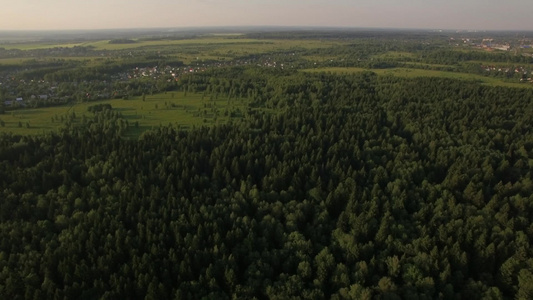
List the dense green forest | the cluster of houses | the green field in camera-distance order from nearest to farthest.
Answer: the dense green forest → the green field → the cluster of houses

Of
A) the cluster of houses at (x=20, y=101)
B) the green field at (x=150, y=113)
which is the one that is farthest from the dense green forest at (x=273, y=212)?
the cluster of houses at (x=20, y=101)

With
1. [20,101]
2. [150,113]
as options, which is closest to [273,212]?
[150,113]

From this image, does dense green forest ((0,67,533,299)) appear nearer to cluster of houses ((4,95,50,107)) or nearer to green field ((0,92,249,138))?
green field ((0,92,249,138))

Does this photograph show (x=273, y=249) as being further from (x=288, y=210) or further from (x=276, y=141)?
(x=276, y=141)

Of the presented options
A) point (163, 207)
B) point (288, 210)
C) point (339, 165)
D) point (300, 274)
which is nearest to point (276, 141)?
point (339, 165)

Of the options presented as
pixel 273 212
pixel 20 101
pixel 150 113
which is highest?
A: pixel 20 101

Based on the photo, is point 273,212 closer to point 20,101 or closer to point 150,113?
point 150,113

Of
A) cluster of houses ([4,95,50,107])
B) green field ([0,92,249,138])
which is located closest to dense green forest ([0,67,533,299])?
green field ([0,92,249,138])
